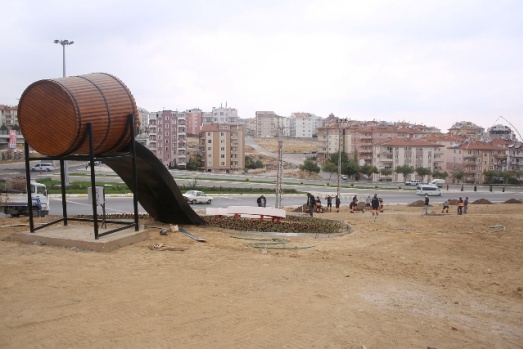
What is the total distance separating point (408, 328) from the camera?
746 centimetres

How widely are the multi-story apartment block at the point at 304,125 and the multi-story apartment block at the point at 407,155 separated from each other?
3603 inches

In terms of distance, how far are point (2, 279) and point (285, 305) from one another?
18.8 feet

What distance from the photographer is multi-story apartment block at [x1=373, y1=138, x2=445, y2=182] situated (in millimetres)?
83562

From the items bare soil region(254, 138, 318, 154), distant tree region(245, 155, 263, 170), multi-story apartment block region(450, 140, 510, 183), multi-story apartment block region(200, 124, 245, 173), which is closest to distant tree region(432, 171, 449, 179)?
multi-story apartment block region(450, 140, 510, 183)

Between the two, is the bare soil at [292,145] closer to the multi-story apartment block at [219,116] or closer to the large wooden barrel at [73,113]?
the multi-story apartment block at [219,116]

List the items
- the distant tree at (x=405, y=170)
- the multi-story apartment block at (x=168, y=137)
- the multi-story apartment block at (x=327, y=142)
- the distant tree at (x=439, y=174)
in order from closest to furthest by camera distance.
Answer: the distant tree at (x=405, y=170) → the distant tree at (x=439, y=174) → the multi-story apartment block at (x=168, y=137) → the multi-story apartment block at (x=327, y=142)

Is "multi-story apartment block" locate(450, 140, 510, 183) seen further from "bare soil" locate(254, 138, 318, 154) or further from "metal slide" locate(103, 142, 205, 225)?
"metal slide" locate(103, 142, 205, 225)

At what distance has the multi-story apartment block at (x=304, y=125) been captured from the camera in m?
177

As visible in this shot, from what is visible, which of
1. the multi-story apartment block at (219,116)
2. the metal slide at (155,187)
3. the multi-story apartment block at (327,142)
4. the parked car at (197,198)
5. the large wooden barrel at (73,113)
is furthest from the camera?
the multi-story apartment block at (219,116)

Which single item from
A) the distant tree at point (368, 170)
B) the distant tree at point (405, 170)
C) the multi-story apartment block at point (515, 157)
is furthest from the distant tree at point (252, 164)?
the multi-story apartment block at point (515, 157)

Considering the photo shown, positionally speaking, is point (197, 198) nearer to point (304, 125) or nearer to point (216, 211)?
point (216, 211)

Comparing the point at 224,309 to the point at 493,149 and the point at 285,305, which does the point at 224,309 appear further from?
the point at 493,149

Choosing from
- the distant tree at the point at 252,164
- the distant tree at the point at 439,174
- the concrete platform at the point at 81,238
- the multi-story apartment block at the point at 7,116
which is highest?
the multi-story apartment block at the point at 7,116

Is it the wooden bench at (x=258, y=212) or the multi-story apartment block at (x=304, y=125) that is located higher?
the multi-story apartment block at (x=304, y=125)
